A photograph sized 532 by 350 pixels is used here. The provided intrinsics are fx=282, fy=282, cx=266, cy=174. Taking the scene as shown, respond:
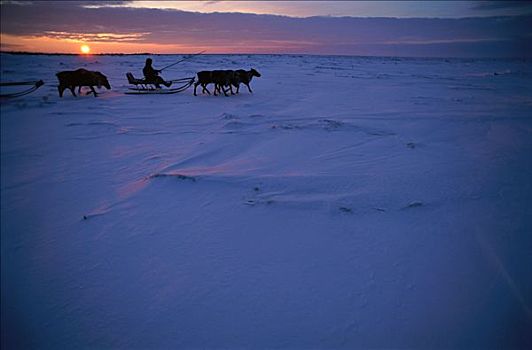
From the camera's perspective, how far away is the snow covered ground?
1.79m

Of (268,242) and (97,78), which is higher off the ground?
(97,78)

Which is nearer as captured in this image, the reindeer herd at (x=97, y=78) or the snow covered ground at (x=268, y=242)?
the snow covered ground at (x=268, y=242)

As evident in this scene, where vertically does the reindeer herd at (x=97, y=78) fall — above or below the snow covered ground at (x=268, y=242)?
above

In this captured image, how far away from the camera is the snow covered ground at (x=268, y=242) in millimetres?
1795

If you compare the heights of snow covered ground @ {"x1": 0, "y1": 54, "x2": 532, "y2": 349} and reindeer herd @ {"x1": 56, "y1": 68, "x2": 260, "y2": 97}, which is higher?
reindeer herd @ {"x1": 56, "y1": 68, "x2": 260, "y2": 97}

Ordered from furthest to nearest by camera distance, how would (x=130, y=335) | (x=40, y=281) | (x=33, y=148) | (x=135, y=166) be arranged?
(x=33, y=148)
(x=135, y=166)
(x=40, y=281)
(x=130, y=335)

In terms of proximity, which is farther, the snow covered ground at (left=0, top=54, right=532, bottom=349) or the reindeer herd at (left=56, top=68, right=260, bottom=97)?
the reindeer herd at (left=56, top=68, right=260, bottom=97)

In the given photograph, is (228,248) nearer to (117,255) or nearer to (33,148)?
(117,255)

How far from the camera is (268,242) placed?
253 centimetres

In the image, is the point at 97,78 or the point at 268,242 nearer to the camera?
the point at 268,242

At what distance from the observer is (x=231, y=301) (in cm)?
195

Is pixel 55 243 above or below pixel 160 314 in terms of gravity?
above

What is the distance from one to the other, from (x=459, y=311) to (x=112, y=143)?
18.4 feet

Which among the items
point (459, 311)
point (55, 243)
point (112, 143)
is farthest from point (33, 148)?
point (459, 311)
